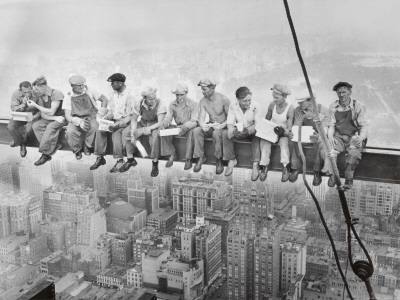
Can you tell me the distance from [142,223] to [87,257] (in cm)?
97

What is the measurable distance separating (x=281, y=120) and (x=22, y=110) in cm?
274

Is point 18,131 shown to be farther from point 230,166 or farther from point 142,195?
point 230,166

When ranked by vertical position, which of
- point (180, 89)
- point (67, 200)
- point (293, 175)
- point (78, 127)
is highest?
point (180, 89)

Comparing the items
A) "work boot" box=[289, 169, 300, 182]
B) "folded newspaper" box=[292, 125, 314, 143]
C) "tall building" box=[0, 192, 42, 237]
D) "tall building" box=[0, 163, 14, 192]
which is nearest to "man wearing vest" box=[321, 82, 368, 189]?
"folded newspaper" box=[292, 125, 314, 143]

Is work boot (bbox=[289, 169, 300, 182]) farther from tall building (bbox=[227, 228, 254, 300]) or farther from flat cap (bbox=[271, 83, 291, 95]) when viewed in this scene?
tall building (bbox=[227, 228, 254, 300])

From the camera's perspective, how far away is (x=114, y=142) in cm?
511

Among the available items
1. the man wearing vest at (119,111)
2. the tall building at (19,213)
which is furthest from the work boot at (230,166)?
the tall building at (19,213)

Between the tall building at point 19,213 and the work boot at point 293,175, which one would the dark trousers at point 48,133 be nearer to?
the tall building at point 19,213

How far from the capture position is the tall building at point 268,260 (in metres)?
5.55

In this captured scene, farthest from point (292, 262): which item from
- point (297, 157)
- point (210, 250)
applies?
point (297, 157)

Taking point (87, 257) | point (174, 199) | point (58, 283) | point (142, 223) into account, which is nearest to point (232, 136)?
point (174, 199)

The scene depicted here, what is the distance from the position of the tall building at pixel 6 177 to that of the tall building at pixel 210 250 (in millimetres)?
2691

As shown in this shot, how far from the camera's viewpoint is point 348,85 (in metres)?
4.20

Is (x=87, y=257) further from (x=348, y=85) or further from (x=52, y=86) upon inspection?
(x=348, y=85)
